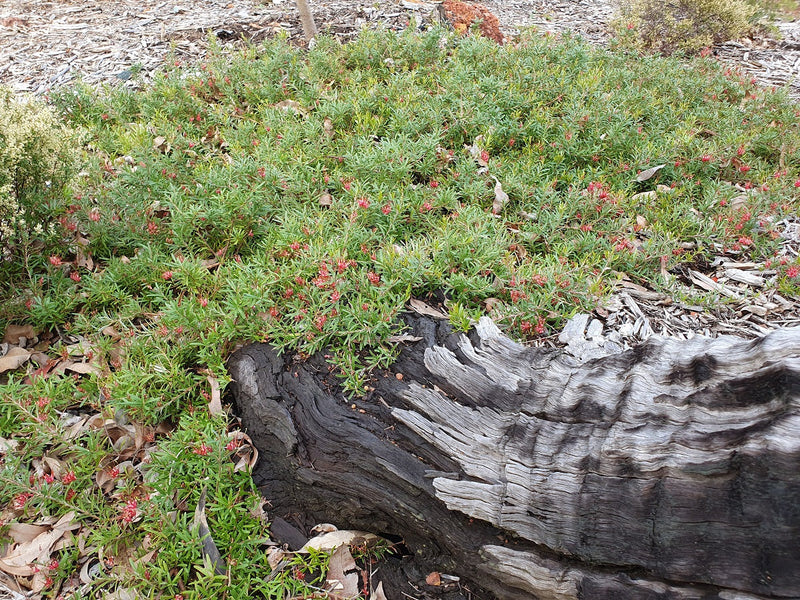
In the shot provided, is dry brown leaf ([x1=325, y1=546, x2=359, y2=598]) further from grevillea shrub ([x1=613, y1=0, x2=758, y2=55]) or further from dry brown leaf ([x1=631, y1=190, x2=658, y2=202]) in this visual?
grevillea shrub ([x1=613, y1=0, x2=758, y2=55])

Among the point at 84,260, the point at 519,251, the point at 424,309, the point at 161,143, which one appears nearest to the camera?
the point at 424,309

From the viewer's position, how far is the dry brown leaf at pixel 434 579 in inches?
111

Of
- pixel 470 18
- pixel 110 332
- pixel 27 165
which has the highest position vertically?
pixel 470 18

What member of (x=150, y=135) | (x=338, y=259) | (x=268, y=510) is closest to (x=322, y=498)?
(x=268, y=510)

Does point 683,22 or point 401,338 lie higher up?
point 683,22

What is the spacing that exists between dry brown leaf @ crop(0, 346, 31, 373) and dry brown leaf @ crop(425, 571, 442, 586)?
3.08 meters

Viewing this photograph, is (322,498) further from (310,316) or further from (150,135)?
(150,135)

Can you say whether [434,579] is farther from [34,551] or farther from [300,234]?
[300,234]

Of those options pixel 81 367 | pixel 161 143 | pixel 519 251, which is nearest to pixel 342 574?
pixel 81 367

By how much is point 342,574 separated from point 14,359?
8.91 feet

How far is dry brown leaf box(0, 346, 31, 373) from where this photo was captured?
378cm

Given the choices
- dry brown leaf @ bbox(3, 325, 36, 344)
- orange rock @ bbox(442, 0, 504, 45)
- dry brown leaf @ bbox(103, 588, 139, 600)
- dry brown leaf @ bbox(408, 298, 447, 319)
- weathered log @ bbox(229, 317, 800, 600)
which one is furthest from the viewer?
orange rock @ bbox(442, 0, 504, 45)

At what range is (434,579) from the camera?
9.30 feet

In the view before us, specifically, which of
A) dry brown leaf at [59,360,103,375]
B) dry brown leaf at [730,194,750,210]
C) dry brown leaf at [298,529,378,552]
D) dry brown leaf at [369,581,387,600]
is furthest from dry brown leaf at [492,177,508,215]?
dry brown leaf at [59,360,103,375]
